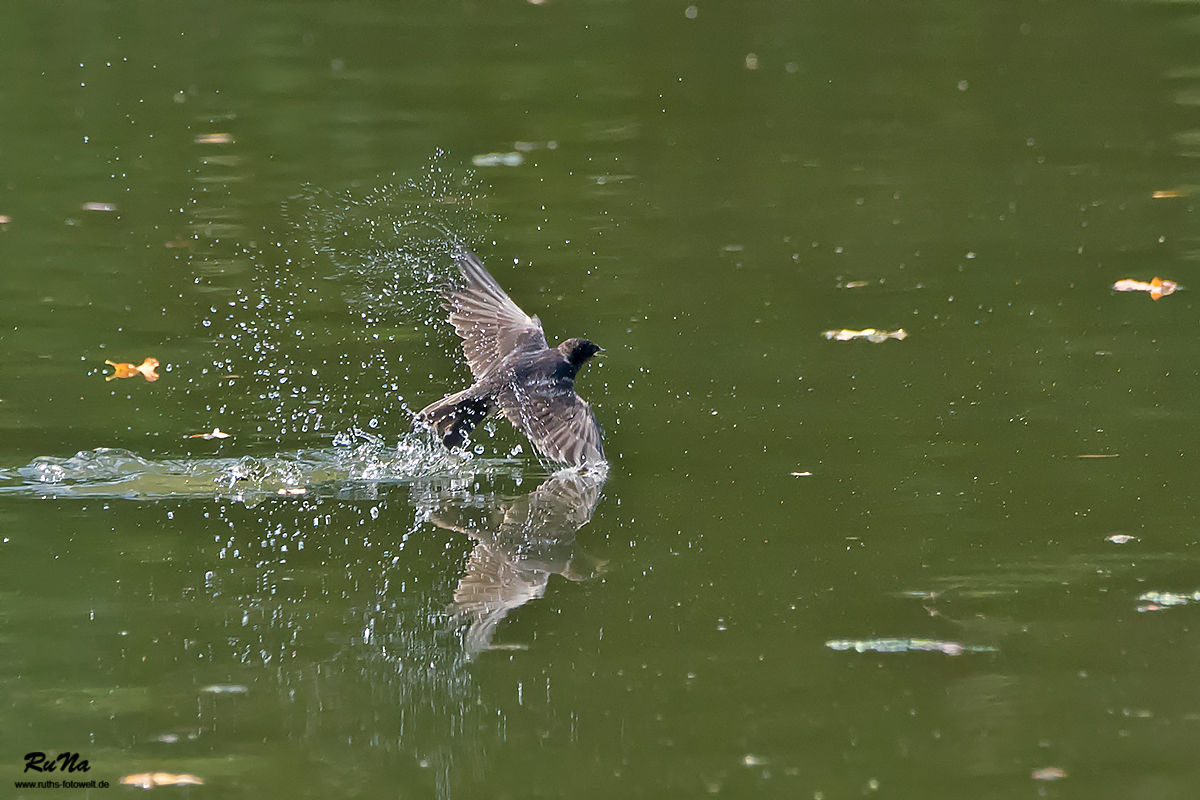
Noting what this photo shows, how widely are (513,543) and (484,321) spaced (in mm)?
2125

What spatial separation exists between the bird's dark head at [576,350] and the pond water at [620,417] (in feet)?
1.25

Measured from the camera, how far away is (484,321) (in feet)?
24.9

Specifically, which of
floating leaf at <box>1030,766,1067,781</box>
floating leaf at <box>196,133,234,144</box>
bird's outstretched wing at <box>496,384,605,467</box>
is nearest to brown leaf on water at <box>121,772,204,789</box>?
floating leaf at <box>1030,766,1067,781</box>

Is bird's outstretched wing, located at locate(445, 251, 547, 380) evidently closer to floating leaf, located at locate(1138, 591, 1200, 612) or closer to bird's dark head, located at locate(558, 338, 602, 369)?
bird's dark head, located at locate(558, 338, 602, 369)

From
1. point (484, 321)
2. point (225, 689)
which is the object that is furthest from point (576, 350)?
point (225, 689)

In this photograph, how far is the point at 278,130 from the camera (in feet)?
36.6

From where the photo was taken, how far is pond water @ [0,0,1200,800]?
14.0 feet

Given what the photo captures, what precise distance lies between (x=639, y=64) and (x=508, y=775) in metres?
9.66

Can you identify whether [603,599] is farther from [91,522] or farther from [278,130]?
[278,130]

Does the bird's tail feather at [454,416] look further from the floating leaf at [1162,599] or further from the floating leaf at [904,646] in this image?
the floating leaf at [1162,599]

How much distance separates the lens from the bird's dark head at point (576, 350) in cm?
684

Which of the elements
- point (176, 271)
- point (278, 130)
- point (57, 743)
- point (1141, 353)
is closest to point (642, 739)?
point (57, 743)

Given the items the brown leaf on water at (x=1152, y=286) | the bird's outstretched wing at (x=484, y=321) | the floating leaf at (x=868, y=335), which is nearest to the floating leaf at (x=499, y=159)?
the bird's outstretched wing at (x=484, y=321)

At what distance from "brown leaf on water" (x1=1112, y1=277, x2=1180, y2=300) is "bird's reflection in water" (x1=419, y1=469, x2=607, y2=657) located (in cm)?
345
